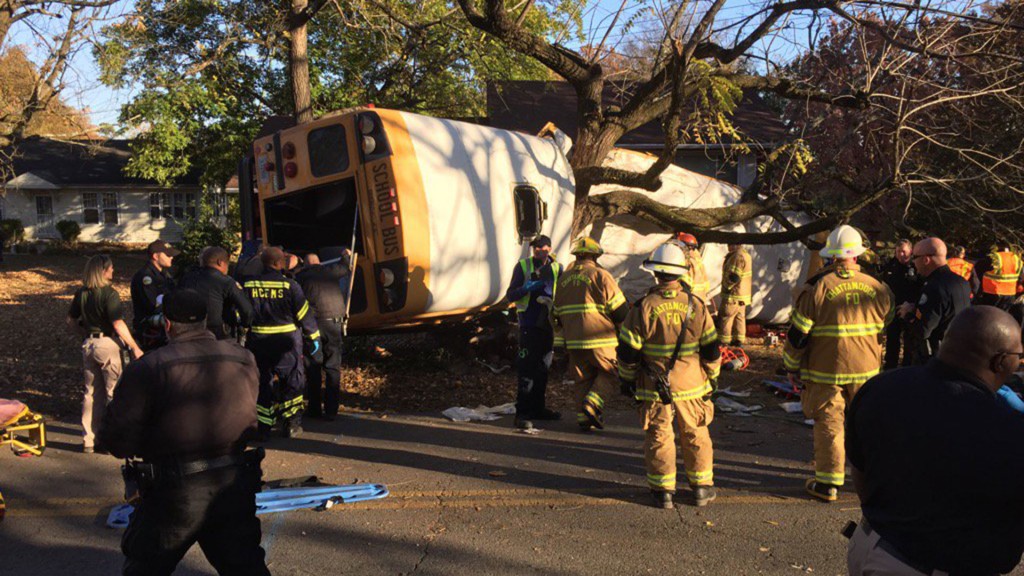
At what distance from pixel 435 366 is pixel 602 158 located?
12.2 feet

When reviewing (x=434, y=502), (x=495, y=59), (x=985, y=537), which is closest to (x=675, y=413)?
(x=434, y=502)

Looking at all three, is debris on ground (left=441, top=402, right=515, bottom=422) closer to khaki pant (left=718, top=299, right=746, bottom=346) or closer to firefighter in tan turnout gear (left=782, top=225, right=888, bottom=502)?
firefighter in tan turnout gear (left=782, top=225, right=888, bottom=502)

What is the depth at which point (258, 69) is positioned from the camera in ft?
72.0

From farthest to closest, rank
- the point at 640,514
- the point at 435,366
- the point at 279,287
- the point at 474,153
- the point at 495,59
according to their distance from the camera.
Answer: the point at 495,59, the point at 435,366, the point at 474,153, the point at 279,287, the point at 640,514

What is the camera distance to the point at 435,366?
32.8 feet

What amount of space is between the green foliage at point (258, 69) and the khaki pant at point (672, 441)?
29.1ft

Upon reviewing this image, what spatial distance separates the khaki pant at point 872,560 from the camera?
2.50 meters

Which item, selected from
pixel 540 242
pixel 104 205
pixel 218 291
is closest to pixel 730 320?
pixel 540 242

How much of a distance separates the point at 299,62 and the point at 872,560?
12229 millimetres

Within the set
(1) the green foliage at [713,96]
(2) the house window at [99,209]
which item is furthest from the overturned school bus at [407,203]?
(2) the house window at [99,209]

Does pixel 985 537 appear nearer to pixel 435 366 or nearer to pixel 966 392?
pixel 966 392

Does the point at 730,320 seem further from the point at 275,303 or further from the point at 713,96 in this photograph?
the point at 275,303

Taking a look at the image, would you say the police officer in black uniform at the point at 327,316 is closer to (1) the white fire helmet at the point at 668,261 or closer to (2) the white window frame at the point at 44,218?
(1) the white fire helmet at the point at 668,261

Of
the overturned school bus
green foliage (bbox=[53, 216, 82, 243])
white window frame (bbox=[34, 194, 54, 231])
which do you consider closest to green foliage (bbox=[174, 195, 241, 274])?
green foliage (bbox=[53, 216, 82, 243])
